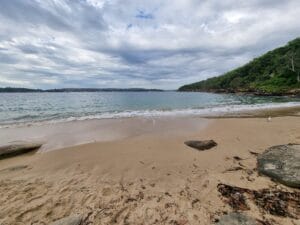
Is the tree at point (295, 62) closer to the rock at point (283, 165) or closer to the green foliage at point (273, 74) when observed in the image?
the green foliage at point (273, 74)

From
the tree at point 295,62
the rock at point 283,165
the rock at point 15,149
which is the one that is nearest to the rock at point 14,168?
the rock at point 15,149

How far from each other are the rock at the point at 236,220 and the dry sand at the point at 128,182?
152mm

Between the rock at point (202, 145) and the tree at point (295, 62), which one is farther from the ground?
Result: the tree at point (295, 62)

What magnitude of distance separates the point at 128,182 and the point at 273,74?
66.7 metres

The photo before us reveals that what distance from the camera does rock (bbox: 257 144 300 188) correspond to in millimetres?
3647

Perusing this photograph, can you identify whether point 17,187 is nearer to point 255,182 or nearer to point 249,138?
point 255,182

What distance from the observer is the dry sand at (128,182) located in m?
3.00

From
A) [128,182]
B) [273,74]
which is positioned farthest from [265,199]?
[273,74]

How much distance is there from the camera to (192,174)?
4.30 metres

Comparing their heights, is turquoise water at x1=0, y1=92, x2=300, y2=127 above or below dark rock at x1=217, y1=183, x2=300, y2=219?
below

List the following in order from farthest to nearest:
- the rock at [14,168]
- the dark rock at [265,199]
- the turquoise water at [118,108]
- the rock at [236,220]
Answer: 1. the turquoise water at [118,108]
2. the rock at [14,168]
3. the dark rock at [265,199]
4. the rock at [236,220]

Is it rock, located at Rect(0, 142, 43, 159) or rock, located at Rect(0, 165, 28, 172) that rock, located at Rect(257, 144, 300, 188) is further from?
rock, located at Rect(0, 142, 43, 159)

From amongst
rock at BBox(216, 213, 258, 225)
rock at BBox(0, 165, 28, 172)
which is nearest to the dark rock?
rock at BBox(216, 213, 258, 225)

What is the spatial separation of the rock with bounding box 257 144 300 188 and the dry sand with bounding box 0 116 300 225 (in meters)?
0.18
